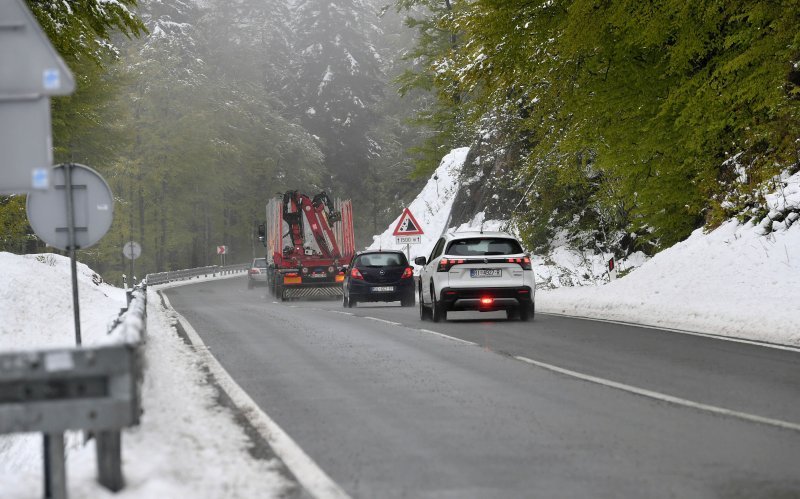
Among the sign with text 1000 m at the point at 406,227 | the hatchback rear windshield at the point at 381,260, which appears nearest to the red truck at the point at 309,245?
the sign with text 1000 m at the point at 406,227

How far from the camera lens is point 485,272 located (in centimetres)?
1831

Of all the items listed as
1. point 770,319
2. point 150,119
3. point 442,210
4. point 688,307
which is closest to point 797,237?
point 688,307

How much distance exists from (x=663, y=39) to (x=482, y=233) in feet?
15.5

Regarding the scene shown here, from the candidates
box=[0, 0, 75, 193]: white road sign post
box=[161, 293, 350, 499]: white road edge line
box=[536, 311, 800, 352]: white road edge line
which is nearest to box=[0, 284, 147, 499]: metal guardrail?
box=[161, 293, 350, 499]: white road edge line

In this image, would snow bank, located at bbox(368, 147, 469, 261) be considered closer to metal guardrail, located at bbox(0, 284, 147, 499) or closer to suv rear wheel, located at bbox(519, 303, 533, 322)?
suv rear wheel, located at bbox(519, 303, 533, 322)

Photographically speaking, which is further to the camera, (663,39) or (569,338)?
(663,39)

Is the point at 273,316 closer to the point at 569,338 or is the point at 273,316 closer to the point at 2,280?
the point at 2,280

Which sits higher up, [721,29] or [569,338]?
[721,29]

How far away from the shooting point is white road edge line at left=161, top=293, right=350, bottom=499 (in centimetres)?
552

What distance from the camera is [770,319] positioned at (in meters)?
14.9

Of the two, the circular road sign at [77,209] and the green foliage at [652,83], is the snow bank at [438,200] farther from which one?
the circular road sign at [77,209]

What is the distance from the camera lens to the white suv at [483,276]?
1828 centimetres

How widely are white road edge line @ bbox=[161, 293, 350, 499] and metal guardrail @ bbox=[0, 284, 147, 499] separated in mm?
1148

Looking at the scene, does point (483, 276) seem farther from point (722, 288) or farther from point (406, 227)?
point (406, 227)
